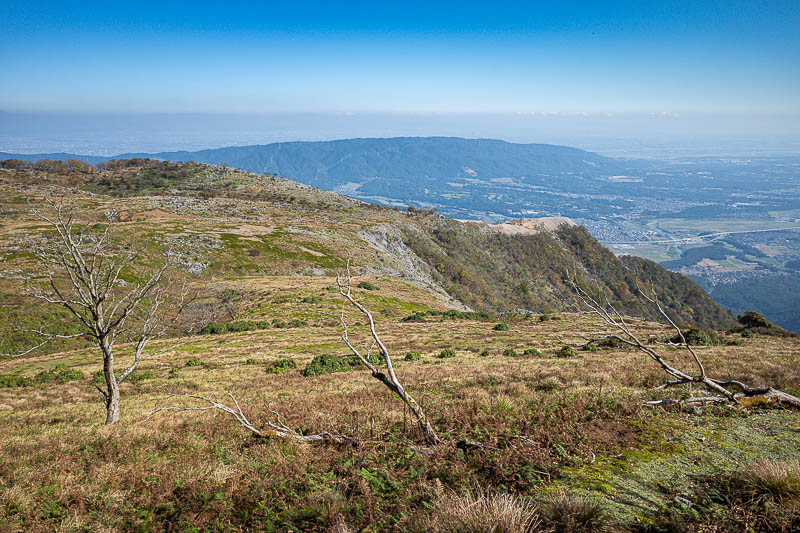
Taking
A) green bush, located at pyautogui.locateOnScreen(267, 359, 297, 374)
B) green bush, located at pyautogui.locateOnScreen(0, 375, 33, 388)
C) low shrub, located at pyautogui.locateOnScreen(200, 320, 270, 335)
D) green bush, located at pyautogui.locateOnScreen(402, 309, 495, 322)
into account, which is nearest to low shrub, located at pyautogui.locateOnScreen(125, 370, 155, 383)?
green bush, located at pyautogui.locateOnScreen(0, 375, 33, 388)

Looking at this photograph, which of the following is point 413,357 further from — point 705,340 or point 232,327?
point 232,327

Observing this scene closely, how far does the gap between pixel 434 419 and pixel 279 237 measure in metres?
62.3

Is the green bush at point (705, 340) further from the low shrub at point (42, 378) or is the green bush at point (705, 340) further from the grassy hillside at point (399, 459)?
the low shrub at point (42, 378)

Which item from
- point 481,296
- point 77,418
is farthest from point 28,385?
point 481,296

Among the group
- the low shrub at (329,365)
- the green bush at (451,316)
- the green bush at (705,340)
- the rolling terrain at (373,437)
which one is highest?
the rolling terrain at (373,437)

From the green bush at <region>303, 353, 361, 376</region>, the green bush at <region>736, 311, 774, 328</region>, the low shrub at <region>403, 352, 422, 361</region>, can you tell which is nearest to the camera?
the green bush at <region>303, 353, 361, 376</region>

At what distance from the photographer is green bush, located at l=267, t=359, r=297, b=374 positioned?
19.5m

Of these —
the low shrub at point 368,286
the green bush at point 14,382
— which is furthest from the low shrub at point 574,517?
the low shrub at point 368,286

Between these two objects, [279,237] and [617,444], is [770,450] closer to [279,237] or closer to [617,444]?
[617,444]

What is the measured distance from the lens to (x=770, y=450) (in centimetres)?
605

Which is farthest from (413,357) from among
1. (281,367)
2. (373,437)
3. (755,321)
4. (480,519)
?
(755,321)

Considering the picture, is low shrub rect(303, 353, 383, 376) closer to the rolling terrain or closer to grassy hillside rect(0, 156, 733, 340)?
the rolling terrain

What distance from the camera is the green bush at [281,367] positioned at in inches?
766

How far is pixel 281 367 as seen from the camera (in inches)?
789
